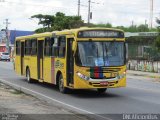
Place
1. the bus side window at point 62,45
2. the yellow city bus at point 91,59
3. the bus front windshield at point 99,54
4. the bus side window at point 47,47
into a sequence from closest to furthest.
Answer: the yellow city bus at point 91,59
the bus front windshield at point 99,54
the bus side window at point 62,45
the bus side window at point 47,47

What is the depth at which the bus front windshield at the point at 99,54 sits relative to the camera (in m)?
18.8

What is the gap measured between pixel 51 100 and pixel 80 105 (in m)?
1.87

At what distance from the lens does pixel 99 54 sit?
18.8 m

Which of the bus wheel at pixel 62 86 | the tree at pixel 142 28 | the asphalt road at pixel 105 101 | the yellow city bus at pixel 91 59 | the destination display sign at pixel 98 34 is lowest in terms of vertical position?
the asphalt road at pixel 105 101

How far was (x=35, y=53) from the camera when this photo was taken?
25109 millimetres

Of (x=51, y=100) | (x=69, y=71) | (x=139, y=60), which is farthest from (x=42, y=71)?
(x=139, y=60)

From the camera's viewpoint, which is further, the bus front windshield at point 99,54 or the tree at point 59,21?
the tree at point 59,21

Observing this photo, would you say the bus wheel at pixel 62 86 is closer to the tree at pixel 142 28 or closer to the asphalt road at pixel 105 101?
the asphalt road at pixel 105 101

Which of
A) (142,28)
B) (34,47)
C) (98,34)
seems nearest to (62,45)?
(98,34)

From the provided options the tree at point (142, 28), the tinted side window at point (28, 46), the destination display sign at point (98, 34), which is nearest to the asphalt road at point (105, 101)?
the destination display sign at point (98, 34)

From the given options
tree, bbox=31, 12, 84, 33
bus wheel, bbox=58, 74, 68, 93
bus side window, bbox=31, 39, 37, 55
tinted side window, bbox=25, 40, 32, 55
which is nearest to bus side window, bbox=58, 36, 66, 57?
bus wheel, bbox=58, 74, 68, 93

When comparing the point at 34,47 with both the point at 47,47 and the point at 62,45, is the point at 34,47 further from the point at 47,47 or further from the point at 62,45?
the point at 62,45

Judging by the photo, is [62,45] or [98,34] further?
[62,45]

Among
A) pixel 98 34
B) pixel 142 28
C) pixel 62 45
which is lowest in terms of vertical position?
pixel 62 45
